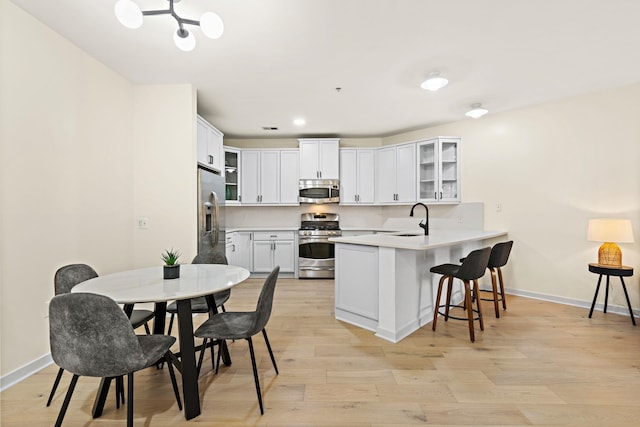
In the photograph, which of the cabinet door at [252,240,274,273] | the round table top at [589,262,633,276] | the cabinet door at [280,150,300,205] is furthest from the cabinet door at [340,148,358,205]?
the round table top at [589,262,633,276]

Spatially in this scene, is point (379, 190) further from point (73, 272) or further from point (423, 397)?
point (73, 272)

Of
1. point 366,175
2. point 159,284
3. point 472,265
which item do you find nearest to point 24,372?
point 159,284

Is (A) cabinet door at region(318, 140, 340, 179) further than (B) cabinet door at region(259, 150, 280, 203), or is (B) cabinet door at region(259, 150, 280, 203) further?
(B) cabinet door at region(259, 150, 280, 203)

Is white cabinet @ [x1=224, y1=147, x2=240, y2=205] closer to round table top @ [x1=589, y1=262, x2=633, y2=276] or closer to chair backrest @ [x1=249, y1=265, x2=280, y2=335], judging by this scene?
chair backrest @ [x1=249, y1=265, x2=280, y2=335]

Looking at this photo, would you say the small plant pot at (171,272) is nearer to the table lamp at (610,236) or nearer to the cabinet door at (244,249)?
A: the cabinet door at (244,249)

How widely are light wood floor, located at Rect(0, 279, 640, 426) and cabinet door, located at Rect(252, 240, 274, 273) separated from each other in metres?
2.22

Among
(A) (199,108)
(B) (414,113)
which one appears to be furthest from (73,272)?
(B) (414,113)

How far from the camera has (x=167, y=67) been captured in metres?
2.78

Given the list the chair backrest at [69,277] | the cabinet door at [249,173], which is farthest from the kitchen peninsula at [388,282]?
the cabinet door at [249,173]

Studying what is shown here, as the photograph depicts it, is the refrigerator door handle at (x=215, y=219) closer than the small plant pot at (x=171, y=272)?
No

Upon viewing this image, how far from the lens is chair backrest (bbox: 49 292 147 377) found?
131 cm

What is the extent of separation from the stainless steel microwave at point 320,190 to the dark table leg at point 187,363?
3675 millimetres

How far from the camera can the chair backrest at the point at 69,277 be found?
188 centimetres

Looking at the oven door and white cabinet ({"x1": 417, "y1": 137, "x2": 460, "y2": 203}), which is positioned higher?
white cabinet ({"x1": 417, "y1": 137, "x2": 460, "y2": 203})
